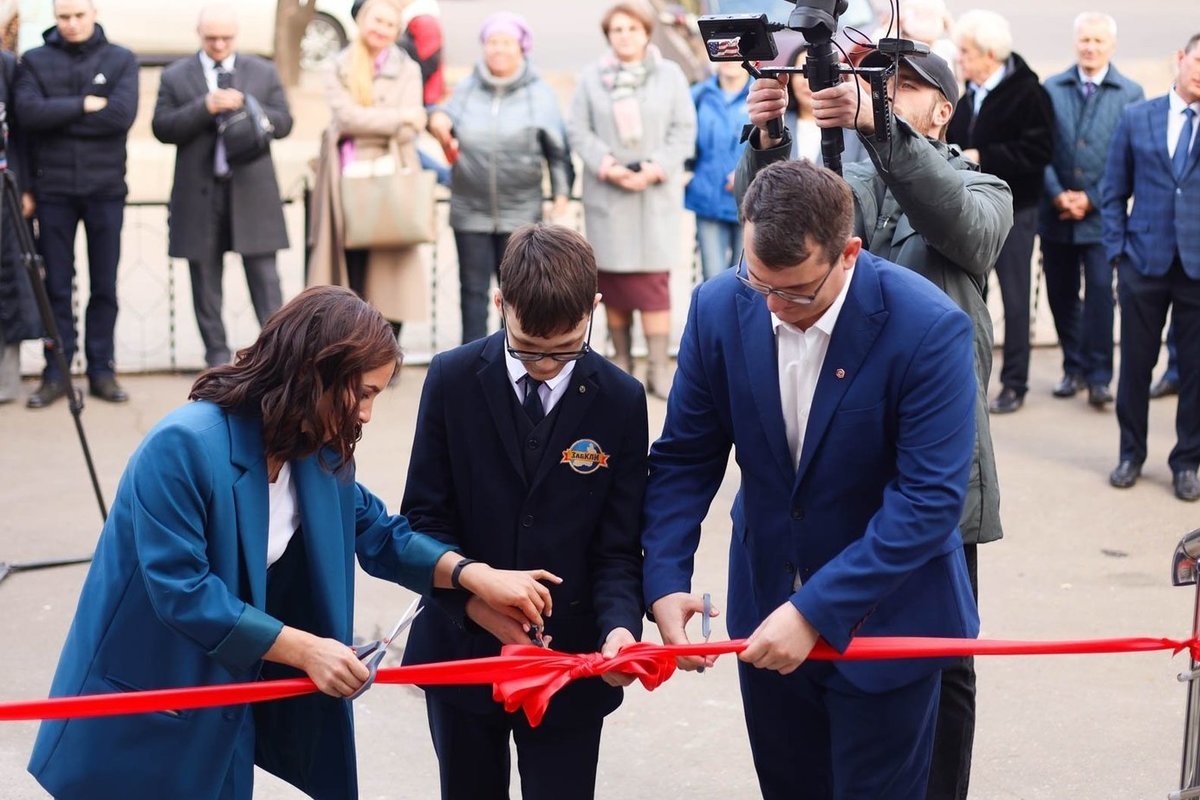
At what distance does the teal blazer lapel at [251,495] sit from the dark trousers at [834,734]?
1.12m

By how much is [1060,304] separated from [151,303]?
647 centimetres

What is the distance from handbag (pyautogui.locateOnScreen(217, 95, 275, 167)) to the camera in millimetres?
9062

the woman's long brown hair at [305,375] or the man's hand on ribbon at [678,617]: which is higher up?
the woman's long brown hair at [305,375]

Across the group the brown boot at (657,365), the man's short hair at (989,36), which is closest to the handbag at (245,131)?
the brown boot at (657,365)

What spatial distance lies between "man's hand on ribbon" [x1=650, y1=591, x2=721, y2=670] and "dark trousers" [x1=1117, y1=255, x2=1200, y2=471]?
5.15 metres

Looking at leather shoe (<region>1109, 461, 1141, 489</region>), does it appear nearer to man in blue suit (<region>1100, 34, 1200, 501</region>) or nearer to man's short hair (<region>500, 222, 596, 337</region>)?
man in blue suit (<region>1100, 34, 1200, 501</region>)

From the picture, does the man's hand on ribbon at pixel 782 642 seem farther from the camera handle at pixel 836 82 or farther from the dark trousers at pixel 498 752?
the camera handle at pixel 836 82

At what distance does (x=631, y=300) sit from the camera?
9.55 metres

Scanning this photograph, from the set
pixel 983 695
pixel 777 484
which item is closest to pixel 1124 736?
pixel 983 695

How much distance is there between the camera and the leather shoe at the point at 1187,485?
777 cm

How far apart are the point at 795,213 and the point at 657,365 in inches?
252

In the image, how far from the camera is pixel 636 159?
369 inches

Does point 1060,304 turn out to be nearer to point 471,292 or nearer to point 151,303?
point 471,292

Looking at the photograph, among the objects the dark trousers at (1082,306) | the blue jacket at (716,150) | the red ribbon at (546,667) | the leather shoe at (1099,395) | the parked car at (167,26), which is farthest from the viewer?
the parked car at (167,26)
